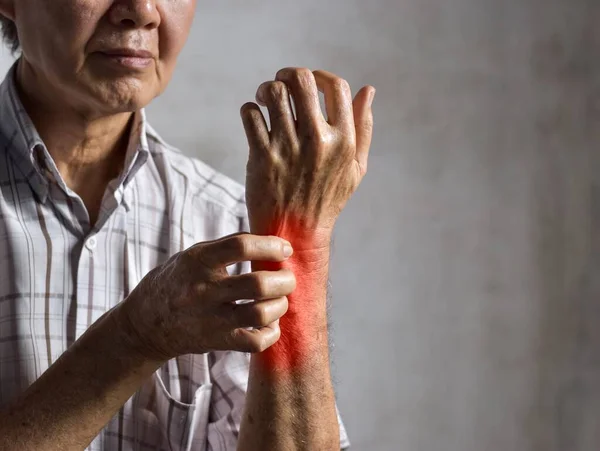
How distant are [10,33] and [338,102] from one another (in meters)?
0.60

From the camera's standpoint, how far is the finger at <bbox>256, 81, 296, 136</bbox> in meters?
1.01

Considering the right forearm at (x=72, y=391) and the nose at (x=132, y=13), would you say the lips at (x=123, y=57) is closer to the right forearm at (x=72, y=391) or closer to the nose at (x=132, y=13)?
the nose at (x=132, y=13)

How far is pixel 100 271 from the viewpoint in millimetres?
1202

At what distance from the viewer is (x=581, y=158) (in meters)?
2.02

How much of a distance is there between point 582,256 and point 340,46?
744mm

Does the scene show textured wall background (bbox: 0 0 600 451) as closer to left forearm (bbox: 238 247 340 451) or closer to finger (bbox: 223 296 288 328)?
left forearm (bbox: 238 247 340 451)

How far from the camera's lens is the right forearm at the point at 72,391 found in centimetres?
101

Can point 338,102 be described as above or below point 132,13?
below

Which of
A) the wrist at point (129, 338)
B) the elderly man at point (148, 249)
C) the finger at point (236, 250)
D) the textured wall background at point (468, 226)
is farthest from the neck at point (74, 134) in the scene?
the textured wall background at point (468, 226)

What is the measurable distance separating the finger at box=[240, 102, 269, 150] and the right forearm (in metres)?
0.26

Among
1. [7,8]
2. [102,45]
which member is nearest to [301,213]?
[102,45]

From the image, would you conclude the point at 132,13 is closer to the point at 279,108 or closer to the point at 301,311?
the point at 279,108

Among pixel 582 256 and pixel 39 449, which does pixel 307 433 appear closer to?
pixel 39 449

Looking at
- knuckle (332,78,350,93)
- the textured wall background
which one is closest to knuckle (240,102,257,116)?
knuckle (332,78,350,93)
